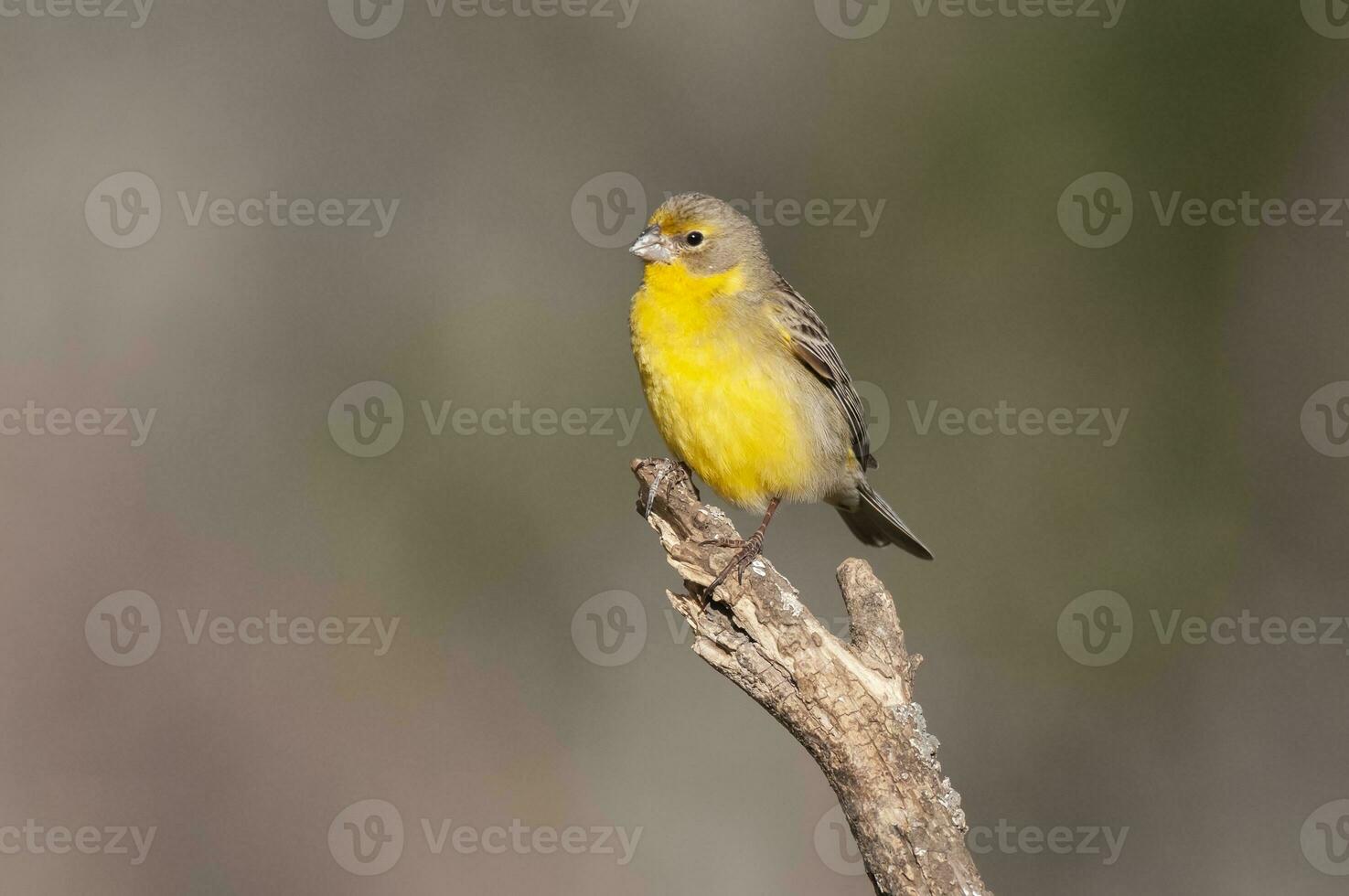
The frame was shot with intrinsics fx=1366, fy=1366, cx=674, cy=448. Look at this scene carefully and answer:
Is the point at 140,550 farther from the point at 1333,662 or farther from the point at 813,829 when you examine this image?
the point at 1333,662

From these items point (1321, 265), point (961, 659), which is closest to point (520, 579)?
point (961, 659)

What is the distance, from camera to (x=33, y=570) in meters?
10.5
